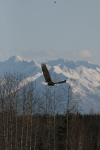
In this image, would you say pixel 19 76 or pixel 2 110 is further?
pixel 19 76

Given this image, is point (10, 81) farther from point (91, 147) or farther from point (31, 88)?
point (91, 147)

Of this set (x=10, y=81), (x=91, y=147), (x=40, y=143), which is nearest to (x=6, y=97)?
(x=10, y=81)

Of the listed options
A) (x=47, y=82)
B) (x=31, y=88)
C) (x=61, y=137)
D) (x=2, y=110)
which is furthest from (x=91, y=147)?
(x=47, y=82)

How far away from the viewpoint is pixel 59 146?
1521 inches

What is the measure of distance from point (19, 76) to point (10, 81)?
1.34m

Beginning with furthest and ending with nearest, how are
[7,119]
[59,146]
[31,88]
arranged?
[59,146]
[31,88]
[7,119]

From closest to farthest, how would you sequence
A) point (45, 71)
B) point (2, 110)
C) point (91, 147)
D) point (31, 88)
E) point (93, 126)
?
1. point (45, 71)
2. point (2, 110)
3. point (31, 88)
4. point (91, 147)
5. point (93, 126)

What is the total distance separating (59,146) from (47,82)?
29607 mm

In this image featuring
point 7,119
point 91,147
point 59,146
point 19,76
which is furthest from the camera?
point 91,147

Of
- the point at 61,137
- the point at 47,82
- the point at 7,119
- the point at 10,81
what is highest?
the point at 10,81

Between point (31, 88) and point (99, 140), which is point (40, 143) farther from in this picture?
point (99, 140)

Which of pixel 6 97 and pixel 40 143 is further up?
pixel 6 97

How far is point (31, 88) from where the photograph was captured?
32.3 m

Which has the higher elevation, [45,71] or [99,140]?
[45,71]
